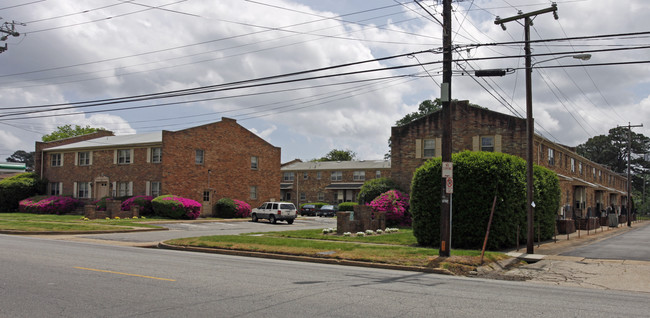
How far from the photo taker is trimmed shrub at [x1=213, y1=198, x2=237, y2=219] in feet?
136

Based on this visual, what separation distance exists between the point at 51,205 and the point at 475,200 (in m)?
35.2

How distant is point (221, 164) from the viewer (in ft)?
143

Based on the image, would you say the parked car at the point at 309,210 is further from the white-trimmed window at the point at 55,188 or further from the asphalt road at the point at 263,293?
the asphalt road at the point at 263,293

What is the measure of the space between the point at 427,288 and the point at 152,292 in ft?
16.8

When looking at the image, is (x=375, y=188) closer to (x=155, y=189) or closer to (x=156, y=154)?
(x=155, y=189)

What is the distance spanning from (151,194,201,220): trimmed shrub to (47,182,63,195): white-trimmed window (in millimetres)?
13636

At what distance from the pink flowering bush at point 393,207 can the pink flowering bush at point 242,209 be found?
594 inches

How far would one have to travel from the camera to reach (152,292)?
8664mm

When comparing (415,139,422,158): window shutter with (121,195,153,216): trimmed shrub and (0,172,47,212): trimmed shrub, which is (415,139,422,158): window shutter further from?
(0,172,47,212): trimmed shrub

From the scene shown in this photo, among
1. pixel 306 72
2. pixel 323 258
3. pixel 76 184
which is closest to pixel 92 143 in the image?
pixel 76 184

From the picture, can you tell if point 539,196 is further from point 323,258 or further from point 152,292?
point 152,292

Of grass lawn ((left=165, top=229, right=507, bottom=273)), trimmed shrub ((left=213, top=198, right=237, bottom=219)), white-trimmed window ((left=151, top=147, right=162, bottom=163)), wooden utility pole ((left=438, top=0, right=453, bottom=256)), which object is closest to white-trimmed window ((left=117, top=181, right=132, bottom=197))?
white-trimmed window ((left=151, top=147, right=162, bottom=163))

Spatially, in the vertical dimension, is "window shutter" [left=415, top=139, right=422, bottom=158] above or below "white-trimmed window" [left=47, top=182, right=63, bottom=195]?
above

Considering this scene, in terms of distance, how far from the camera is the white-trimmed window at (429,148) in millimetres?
33156
